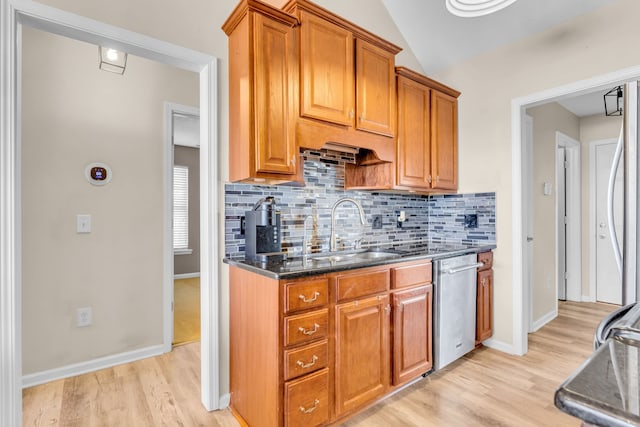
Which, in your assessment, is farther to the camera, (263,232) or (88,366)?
(88,366)

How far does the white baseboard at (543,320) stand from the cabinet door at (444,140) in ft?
5.65

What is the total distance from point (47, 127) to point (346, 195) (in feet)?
7.79

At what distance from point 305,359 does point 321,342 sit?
0.12 metres

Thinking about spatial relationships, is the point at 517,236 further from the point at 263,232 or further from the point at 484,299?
the point at 263,232

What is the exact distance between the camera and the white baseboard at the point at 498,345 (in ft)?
9.36

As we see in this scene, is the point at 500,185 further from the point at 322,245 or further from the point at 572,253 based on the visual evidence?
the point at 572,253

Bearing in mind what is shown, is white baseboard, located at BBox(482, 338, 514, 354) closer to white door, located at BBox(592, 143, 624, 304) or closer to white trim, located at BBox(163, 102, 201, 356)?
white door, located at BBox(592, 143, 624, 304)

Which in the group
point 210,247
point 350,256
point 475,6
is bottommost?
point 350,256

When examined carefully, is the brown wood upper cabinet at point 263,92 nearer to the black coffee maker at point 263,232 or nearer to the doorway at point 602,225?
the black coffee maker at point 263,232

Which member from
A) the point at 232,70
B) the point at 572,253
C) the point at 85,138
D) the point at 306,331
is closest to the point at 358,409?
the point at 306,331

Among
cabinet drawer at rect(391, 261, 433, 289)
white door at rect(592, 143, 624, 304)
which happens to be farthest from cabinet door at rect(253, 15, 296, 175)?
white door at rect(592, 143, 624, 304)

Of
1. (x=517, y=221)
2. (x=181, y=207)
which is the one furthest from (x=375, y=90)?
(x=181, y=207)

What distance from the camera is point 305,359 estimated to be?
1667mm

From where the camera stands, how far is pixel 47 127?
246 cm
